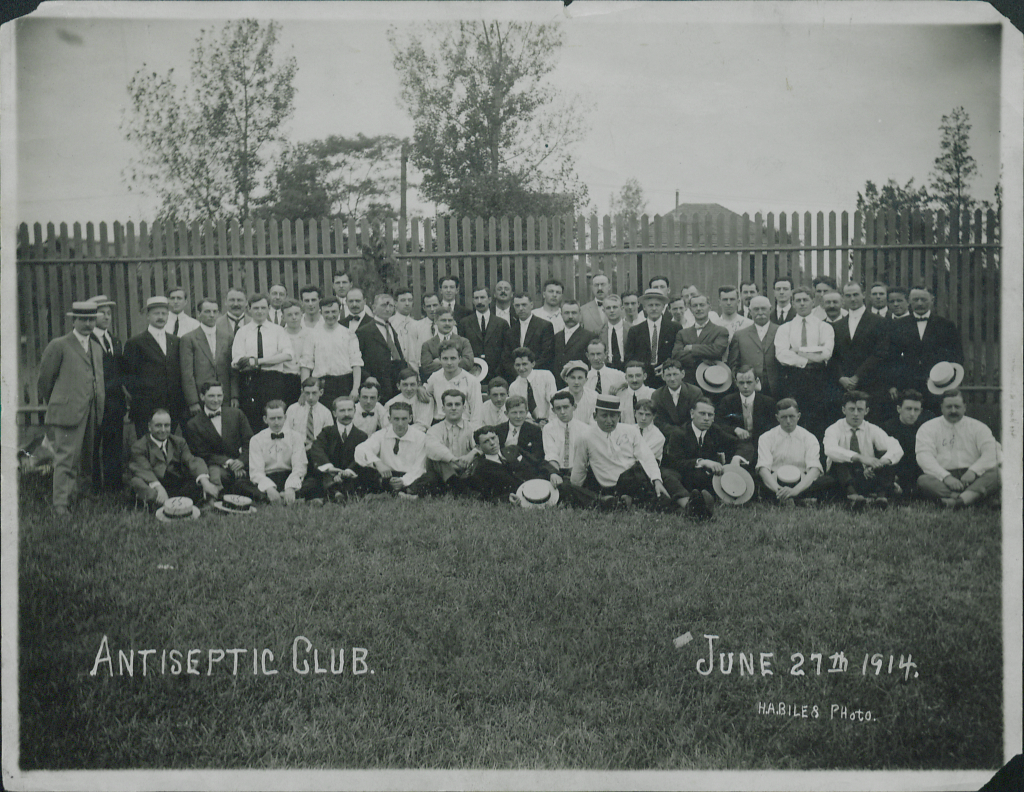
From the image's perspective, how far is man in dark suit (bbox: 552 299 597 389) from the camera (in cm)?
508

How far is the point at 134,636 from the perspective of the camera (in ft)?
11.5

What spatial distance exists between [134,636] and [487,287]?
9.83 ft

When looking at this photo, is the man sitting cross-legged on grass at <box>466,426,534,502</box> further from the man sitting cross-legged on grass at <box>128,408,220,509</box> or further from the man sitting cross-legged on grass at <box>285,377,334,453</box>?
the man sitting cross-legged on grass at <box>128,408,220,509</box>

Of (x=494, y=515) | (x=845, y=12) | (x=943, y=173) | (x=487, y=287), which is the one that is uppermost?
(x=845, y=12)

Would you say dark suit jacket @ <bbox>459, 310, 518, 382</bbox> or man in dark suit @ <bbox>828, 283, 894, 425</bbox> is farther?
dark suit jacket @ <bbox>459, 310, 518, 382</bbox>

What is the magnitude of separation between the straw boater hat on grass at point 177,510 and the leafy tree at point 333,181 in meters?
1.92

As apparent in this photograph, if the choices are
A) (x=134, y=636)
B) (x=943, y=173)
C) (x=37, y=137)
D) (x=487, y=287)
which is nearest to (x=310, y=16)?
(x=37, y=137)

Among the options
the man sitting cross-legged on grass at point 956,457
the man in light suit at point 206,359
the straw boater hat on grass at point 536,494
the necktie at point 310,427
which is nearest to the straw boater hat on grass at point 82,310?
the man in light suit at point 206,359

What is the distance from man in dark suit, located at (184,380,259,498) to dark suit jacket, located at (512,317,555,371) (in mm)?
1975

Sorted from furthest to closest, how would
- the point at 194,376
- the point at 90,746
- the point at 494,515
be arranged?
the point at 194,376
the point at 494,515
the point at 90,746

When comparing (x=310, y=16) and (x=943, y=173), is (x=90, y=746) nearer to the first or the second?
(x=310, y=16)

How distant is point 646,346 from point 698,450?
0.83 m

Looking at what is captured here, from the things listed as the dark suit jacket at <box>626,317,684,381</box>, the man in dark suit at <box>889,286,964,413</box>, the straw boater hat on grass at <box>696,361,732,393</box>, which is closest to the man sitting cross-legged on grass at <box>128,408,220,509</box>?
the dark suit jacket at <box>626,317,684,381</box>

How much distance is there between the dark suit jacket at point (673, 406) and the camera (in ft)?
16.4
